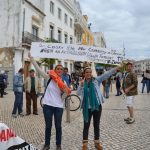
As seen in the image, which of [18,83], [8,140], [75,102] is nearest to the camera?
[8,140]

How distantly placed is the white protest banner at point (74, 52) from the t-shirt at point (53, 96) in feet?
5.37

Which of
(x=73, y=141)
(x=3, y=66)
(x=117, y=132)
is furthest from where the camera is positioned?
(x=3, y=66)

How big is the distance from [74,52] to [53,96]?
1.93 meters

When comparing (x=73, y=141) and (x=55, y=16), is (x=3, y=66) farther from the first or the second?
(x=73, y=141)

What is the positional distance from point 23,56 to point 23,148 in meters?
25.5

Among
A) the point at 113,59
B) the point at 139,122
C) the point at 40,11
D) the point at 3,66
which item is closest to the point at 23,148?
the point at 113,59

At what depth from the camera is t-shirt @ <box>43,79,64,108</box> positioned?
633 cm

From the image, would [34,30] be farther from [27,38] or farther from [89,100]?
[89,100]

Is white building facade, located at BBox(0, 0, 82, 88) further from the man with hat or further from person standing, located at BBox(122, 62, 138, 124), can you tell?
person standing, located at BBox(122, 62, 138, 124)

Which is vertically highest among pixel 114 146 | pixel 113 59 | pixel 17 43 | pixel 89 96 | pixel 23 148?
pixel 17 43

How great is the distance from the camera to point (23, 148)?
4.38 m

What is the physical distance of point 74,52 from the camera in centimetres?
801

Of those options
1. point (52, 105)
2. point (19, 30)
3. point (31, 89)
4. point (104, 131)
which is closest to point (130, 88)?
point (104, 131)

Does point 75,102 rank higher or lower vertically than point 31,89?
lower
